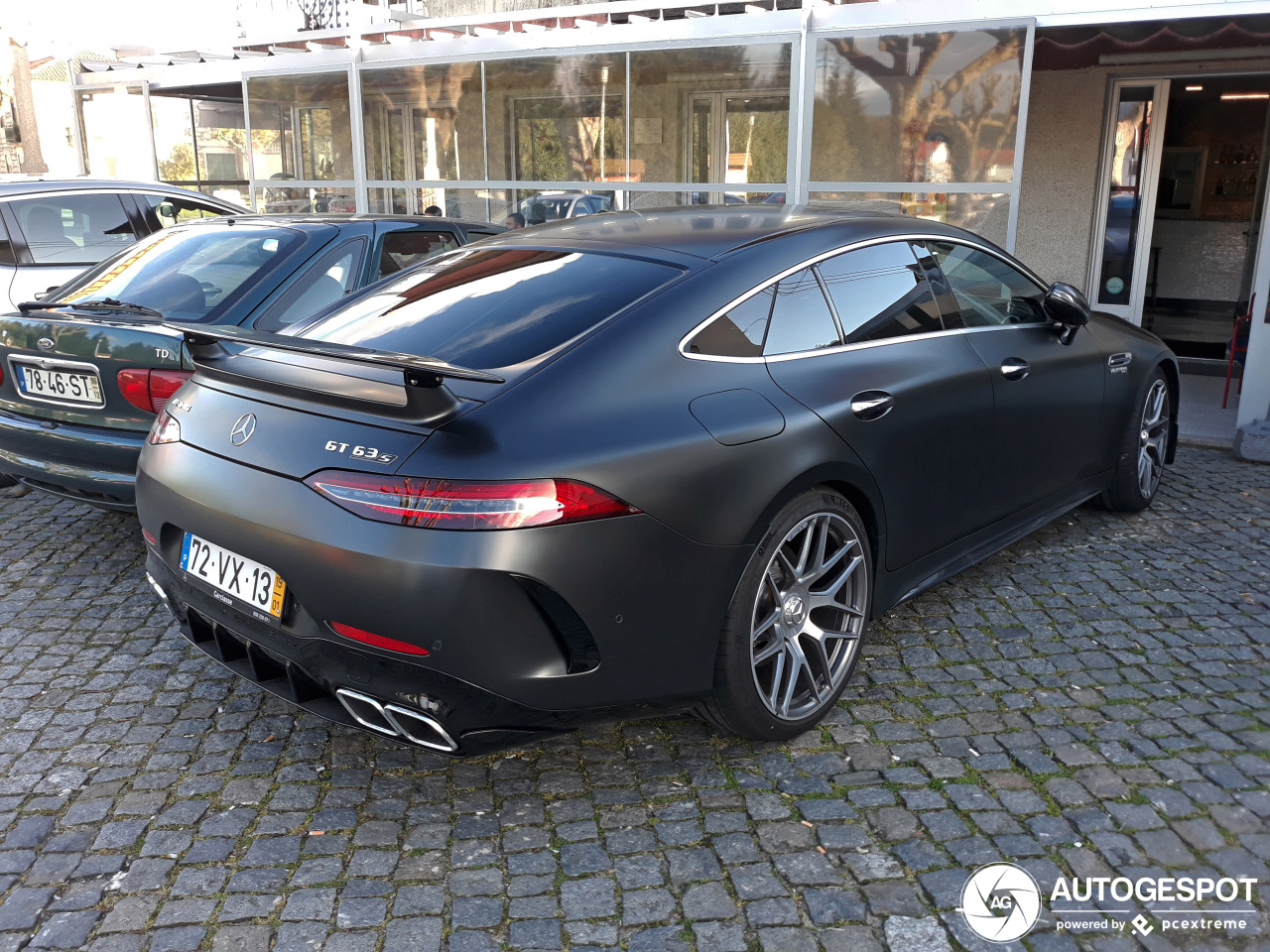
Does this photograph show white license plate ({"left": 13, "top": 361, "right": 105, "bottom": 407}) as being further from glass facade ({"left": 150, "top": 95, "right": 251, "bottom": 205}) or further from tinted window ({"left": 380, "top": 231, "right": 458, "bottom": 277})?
glass facade ({"left": 150, "top": 95, "right": 251, "bottom": 205})

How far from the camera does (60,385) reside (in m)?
4.41

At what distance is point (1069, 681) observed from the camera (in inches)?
144

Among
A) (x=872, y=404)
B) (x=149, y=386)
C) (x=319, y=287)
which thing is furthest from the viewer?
(x=319, y=287)

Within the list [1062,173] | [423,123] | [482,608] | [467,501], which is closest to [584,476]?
[467,501]

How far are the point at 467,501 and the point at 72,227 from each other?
19.7 feet

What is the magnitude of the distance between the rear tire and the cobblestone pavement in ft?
3.55

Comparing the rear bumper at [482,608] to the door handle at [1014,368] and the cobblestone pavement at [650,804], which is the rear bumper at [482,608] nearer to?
the cobblestone pavement at [650,804]

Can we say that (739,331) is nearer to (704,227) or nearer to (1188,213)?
(704,227)

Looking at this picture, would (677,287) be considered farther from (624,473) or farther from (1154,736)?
(1154,736)

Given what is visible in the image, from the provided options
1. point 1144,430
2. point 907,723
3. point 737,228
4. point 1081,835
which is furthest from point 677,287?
point 1144,430

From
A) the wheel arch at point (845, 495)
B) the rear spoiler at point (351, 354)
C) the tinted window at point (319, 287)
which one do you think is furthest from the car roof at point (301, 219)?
the wheel arch at point (845, 495)

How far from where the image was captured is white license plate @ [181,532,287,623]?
2.72 meters

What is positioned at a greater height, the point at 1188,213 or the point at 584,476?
the point at 1188,213

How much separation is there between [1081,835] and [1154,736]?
684 millimetres
